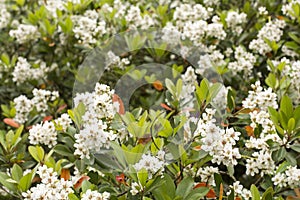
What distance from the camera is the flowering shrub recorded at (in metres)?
1.96

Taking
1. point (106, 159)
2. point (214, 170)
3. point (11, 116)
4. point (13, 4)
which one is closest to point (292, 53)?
point (214, 170)

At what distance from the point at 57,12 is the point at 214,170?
1.76 meters

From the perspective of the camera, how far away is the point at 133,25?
325cm

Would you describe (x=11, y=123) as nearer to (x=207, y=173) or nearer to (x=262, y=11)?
(x=207, y=173)

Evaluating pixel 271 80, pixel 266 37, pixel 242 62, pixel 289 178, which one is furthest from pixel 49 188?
pixel 266 37

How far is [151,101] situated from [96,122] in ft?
3.47

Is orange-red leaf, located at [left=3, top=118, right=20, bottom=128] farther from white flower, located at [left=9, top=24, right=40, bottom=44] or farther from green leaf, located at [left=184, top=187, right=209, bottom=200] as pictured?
green leaf, located at [left=184, top=187, right=209, bottom=200]

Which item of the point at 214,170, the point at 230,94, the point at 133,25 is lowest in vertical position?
the point at 214,170

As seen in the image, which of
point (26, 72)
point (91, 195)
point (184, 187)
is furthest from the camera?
point (26, 72)

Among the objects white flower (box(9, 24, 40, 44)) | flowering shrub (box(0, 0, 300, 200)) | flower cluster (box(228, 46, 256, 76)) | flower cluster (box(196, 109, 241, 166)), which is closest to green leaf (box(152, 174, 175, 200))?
flowering shrub (box(0, 0, 300, 200))

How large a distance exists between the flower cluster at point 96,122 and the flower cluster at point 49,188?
5.1 inches

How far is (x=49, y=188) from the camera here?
1902mm

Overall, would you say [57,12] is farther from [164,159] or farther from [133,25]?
[164,159]

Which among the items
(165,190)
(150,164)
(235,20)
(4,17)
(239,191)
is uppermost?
(4,17)
